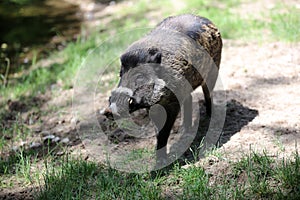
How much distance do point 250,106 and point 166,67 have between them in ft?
4.74

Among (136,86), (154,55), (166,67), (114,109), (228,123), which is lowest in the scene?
(228,123)

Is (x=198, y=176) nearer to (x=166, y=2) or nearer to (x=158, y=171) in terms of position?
(x=158, y=171)

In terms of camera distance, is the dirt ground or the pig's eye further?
the dirt ground

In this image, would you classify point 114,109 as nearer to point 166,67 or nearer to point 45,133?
point 166,67

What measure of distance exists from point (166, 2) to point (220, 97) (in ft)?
13.7

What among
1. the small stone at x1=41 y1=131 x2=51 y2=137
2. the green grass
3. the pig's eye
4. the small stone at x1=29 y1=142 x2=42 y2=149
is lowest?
the small stone at x1=29 y1=142 x2=42 y2=149

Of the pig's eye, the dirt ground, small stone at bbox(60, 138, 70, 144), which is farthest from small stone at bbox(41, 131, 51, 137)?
the pig's eye

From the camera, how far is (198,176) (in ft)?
10.9

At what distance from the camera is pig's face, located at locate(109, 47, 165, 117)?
3.29 metres

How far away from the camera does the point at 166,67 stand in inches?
136

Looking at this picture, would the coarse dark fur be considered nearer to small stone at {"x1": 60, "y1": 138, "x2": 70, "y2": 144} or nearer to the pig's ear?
the pig's ear

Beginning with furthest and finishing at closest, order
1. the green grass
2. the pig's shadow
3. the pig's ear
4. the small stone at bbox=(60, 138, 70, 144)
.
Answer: the small stone at bbox=(60, 138, 70, 144), the pig's shadow, the pig's ear, the green grass

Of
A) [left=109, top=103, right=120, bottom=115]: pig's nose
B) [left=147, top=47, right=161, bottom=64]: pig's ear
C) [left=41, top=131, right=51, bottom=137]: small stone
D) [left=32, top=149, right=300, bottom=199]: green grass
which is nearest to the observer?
[left=32, top=149, right=300, bottom=199]: green grass

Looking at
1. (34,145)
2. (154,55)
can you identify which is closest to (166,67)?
(154,55)
